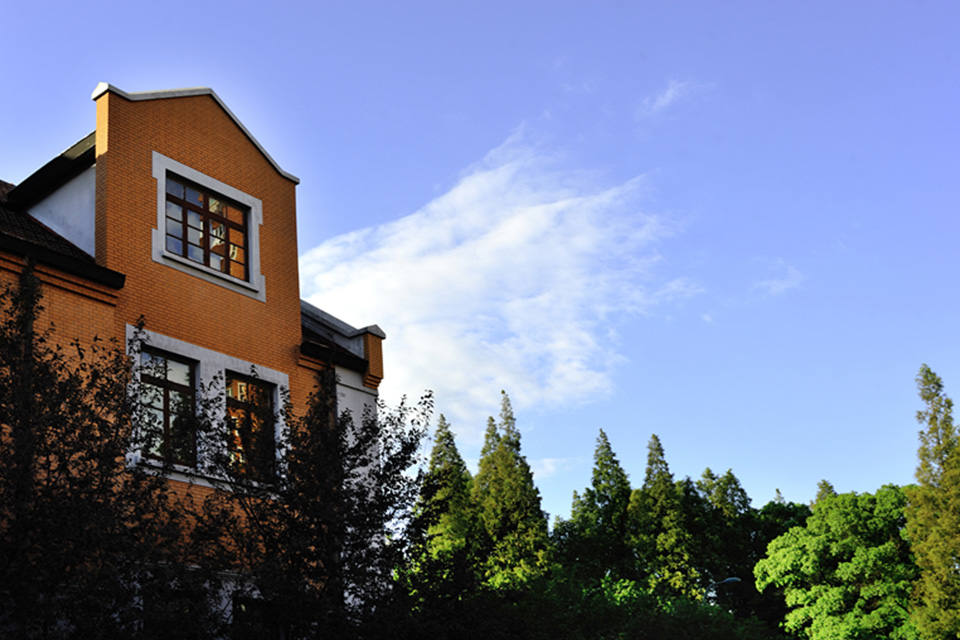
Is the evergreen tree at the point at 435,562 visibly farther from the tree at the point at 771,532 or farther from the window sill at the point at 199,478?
the tree at the point at 771,532

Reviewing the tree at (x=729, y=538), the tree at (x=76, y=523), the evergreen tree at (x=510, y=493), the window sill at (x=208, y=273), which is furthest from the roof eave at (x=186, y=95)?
the tree at (x=729, y=538)

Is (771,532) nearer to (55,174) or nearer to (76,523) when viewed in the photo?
(55,174)

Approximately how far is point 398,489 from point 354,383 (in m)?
4.71

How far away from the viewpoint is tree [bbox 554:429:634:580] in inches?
2176

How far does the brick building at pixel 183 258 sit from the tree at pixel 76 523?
7.33 feet

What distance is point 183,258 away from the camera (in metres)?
15.2

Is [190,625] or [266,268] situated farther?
[266,268]

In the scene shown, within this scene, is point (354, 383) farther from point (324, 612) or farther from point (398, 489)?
point (324, 612)

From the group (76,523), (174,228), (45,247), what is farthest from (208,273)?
(76,523)

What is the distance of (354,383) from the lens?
693 inches

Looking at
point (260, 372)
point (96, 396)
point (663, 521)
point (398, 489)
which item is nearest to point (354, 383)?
point (260, 372)

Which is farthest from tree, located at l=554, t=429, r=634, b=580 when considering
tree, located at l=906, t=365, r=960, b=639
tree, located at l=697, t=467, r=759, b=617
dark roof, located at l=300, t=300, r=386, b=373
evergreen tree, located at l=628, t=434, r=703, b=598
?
dark roof, located at l=300, t=300, r=386, b=373

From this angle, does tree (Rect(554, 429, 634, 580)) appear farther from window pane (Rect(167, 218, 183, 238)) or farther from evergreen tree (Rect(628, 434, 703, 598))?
window pane (Rect(167, 218, 183, 238))

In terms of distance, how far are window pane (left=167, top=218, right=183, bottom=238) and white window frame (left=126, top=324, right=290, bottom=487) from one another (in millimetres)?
1981
